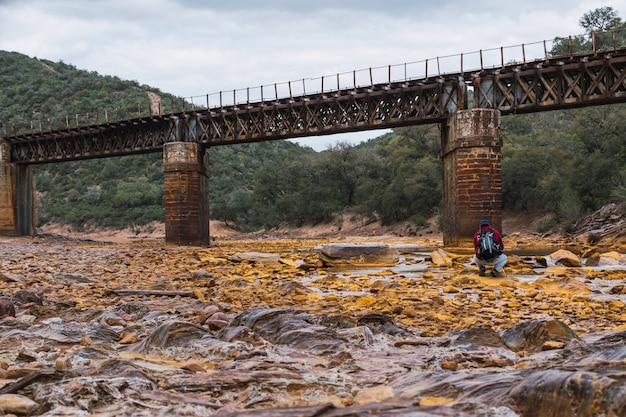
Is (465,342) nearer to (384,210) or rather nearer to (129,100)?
(384,210)

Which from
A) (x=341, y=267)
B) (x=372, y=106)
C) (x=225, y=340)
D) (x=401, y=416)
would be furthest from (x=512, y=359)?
(x=372, y=106)

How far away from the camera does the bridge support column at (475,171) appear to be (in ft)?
80.5

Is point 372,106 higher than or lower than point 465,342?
higher

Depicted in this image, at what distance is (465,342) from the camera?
16.9ft

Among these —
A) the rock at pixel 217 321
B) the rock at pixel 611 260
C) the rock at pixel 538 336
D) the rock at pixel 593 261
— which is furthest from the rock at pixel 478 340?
the rock at pixel 611 260

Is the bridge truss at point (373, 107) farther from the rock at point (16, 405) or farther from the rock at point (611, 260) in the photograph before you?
the rock at point (16, 405)

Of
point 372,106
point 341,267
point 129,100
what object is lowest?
point 341,267

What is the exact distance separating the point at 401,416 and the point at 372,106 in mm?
26837

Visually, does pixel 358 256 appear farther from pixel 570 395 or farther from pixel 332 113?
pixel 332 113

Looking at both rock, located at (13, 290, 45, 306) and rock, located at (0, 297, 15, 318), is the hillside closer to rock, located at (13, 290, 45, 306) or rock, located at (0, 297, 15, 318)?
rock, located at (13, 290, 45, 306)

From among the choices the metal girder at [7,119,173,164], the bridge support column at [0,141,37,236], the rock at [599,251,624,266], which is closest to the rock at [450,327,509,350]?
the rock at [599,251,624,266]

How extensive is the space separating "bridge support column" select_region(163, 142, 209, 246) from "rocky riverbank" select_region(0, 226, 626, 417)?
21.6m

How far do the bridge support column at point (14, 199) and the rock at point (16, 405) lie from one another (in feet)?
140

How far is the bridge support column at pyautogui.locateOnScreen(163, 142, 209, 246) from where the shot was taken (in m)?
31.9
